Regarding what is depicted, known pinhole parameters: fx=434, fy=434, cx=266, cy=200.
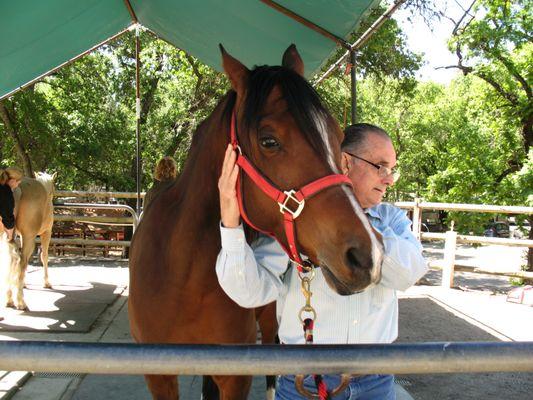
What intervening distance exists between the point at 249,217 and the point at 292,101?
410mm

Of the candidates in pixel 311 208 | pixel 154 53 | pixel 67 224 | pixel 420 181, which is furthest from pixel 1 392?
pixel 420 181

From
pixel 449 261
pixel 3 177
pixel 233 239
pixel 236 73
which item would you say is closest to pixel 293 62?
pixel 236 73

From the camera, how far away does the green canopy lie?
11.9 feet

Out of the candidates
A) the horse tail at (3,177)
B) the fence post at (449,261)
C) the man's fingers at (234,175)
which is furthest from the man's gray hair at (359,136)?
the fence post at (449,261)

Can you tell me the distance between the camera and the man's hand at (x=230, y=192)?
4.83 feet

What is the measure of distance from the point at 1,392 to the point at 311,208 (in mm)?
3225

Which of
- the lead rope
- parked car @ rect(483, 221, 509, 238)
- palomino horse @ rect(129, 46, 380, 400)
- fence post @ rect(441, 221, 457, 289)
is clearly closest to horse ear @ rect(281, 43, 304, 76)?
palomino horse @ rect(129, 46, 380, 400)

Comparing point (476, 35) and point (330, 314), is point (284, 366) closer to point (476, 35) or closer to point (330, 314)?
point (330, 314)

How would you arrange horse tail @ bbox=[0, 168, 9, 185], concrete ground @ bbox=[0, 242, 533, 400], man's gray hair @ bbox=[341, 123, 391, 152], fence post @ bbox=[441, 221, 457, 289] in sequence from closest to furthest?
man's gray hair @ bbox=[341, 123, 391, 152]
concrete ground @ bbox=[0, 242, 533, 400]
horse tail @ bbox=[0, 168, 9, 185]
fence post @ bbox=[441, 221, 457, 289]

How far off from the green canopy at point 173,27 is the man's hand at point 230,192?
7.75 ft

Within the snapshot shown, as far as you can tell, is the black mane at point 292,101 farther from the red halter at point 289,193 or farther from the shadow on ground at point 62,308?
the shadow on ground at point 62,308

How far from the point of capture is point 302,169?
1.32 m

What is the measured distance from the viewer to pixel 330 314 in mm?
1526

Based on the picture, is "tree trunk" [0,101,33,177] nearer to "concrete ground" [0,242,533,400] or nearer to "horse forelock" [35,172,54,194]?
"concrete ground" [0,242,533,400]
